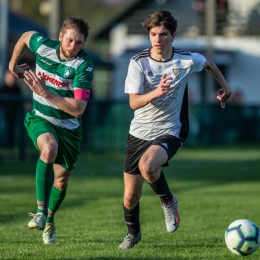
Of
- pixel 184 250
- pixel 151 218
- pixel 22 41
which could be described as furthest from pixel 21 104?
pixel 184 250

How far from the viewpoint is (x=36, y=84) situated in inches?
289

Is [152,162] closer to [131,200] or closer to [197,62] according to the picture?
[131,200]

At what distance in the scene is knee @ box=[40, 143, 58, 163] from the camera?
7535 millimetres

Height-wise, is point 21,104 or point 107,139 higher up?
point 21,104

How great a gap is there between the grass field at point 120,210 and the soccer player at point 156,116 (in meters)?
0.47

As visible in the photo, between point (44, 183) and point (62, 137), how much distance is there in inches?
21.4

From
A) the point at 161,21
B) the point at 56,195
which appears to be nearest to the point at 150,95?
the point at 161,21

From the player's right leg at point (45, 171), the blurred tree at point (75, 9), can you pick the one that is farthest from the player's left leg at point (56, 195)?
the blurred tree at point (75, 9)

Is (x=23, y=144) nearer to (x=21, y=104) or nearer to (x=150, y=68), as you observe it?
Answer: (x=21, y=104)

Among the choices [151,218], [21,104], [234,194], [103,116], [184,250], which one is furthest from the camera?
[103,116]

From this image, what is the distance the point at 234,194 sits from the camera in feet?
44.7

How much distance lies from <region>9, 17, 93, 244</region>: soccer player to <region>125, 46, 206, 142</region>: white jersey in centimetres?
54

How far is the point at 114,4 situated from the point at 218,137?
5697cm

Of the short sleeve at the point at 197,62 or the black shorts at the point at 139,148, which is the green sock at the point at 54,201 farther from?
the short sleeve at the point at 197,62
